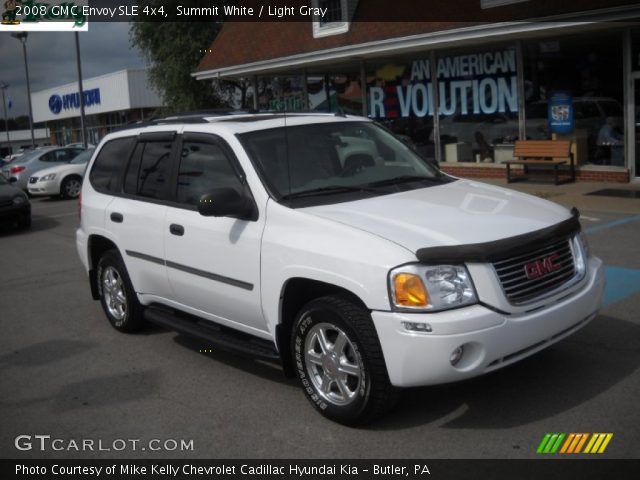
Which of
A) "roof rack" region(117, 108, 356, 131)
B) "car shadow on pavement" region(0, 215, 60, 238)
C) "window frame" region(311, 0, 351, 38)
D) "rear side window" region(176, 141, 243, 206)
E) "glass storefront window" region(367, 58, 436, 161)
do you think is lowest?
"car shadow on pavement" region(0, 215, 60, 238)

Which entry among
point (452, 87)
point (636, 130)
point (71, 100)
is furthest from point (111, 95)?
point (636, 130)

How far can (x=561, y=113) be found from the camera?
1542 cm

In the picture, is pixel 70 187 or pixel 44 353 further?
pixel 70 187

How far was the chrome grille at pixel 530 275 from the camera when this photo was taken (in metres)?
4.03

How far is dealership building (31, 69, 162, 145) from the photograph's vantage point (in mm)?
45344

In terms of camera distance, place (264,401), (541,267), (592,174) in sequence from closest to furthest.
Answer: (541,267) → (264,401) → (592,174)

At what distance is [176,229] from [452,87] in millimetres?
13577

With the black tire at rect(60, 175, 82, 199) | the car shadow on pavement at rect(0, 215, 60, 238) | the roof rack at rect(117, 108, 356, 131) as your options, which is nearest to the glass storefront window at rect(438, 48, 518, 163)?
the car shadow on pavement at rect(0, 215, 60, 238)

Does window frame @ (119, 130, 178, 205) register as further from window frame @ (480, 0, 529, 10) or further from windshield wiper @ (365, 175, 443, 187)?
window frame @ (480, 0, 529, 10)

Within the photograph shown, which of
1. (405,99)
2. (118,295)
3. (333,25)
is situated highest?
(333,25)

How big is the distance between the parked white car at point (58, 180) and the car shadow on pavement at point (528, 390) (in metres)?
18.0

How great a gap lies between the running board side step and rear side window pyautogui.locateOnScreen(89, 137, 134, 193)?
1.25 metres

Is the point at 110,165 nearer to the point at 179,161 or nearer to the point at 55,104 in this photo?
the point at 179,161

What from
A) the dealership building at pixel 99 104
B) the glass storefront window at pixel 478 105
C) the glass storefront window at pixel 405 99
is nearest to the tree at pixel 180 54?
the dealership building at pixel 99 104
